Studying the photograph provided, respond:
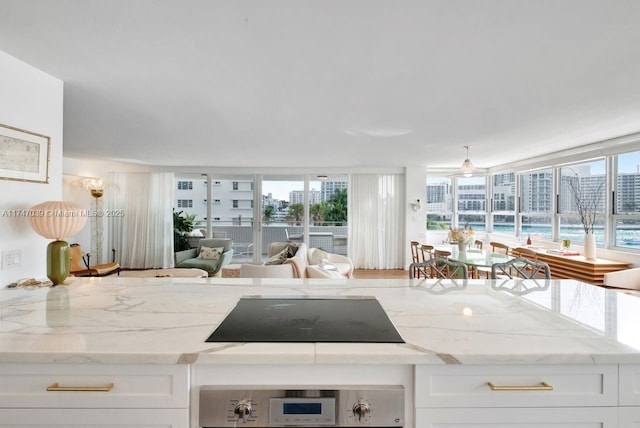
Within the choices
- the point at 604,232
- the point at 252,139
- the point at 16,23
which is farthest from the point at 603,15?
the point at 604,232

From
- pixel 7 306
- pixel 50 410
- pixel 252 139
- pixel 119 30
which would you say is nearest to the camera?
pixel 50 410

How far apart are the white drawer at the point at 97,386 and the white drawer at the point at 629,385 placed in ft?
4.27

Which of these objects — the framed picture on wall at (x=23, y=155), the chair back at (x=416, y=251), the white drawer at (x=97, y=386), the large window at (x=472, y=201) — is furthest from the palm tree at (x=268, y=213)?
the white drawer at (x=97, y=386)

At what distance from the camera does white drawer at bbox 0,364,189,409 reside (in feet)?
3.00

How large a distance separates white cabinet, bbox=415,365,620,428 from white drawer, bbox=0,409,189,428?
74cm

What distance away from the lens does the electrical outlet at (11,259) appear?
71.7 inches

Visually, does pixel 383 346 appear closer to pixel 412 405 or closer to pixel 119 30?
pixel 412 405

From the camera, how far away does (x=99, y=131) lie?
3914 mm

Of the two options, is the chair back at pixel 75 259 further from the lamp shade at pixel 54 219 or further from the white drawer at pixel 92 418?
the white drawer at pixel 92 418

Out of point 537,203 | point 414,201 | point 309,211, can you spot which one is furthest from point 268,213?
point 537,203

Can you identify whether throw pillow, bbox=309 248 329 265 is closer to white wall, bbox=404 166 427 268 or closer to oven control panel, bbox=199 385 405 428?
white wall, bbox=404 166 427 268

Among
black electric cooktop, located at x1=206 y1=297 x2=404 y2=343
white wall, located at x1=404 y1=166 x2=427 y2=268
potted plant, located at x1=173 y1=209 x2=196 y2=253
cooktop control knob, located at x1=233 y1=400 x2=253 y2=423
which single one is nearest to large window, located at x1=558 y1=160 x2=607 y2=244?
white wall, located at x1=404 y1=166 x2=427 y2=268

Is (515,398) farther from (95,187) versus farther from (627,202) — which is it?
(95,187)

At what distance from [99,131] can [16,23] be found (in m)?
2.61
